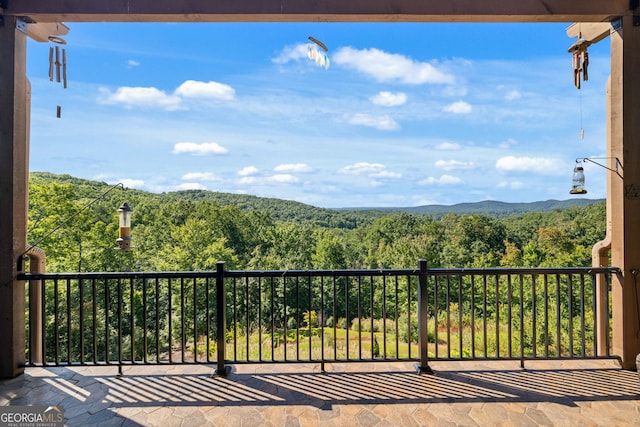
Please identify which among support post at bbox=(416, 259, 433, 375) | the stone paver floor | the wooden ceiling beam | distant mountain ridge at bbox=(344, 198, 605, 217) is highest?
the wooden ceiling beam

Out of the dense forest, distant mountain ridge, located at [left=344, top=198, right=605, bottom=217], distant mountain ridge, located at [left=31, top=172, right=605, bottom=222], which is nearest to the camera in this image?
the dense forest

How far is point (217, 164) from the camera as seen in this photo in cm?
3759

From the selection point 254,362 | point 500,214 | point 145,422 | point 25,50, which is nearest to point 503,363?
point 254,362

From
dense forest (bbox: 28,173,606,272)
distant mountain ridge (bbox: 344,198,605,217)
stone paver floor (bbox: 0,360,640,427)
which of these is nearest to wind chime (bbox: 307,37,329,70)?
stone paver floor (bbox: 0,360,640,427)

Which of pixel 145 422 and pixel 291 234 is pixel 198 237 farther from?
pixel 145 422

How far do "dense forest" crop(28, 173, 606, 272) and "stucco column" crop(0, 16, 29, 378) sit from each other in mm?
14501

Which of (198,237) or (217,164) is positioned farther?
(217,164)

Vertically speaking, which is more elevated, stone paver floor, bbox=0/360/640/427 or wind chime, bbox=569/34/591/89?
wind chime, bbox=569/34/591/89

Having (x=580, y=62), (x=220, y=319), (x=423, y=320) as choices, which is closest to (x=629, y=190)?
(x=580, y=62)

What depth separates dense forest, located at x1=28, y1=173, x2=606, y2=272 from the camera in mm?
17625

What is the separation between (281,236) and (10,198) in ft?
78.4

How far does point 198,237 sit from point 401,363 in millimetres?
21398

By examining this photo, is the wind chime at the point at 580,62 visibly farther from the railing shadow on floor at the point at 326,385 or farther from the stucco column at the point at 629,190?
the railing shadow on floor at the point at 326,385

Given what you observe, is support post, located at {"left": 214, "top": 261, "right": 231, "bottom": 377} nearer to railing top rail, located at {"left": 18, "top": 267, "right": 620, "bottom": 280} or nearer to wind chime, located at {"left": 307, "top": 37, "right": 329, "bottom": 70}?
railing top rail, located at {"left": 18, "top": 267, "right": 620, "bottom": 280}
